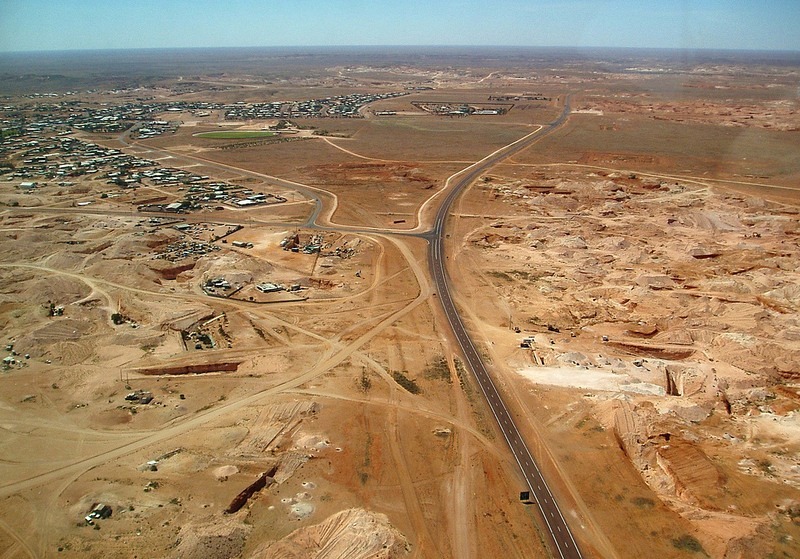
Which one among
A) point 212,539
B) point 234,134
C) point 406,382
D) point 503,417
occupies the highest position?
point 234,134

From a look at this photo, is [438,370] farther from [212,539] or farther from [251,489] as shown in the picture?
[212,539]


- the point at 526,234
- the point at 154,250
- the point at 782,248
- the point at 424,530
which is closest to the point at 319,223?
the point at 154,250

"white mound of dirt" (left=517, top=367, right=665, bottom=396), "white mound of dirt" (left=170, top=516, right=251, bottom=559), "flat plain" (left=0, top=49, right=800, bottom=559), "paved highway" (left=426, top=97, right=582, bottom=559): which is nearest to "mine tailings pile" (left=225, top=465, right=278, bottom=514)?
"flat plain" (left=0, top=49, right=800, bottom=559)

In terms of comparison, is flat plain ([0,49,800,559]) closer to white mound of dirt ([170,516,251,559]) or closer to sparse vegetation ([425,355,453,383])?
white mound of dirt ([170,516,251,559])

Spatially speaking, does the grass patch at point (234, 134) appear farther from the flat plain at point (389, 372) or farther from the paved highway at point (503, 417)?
the paved highway at point (503, 417)

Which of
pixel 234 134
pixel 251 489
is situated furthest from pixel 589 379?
pixel 234 134

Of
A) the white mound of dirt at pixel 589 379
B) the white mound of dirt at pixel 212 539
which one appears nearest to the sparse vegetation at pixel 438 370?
the white mound of dirt at pixel 589 379
